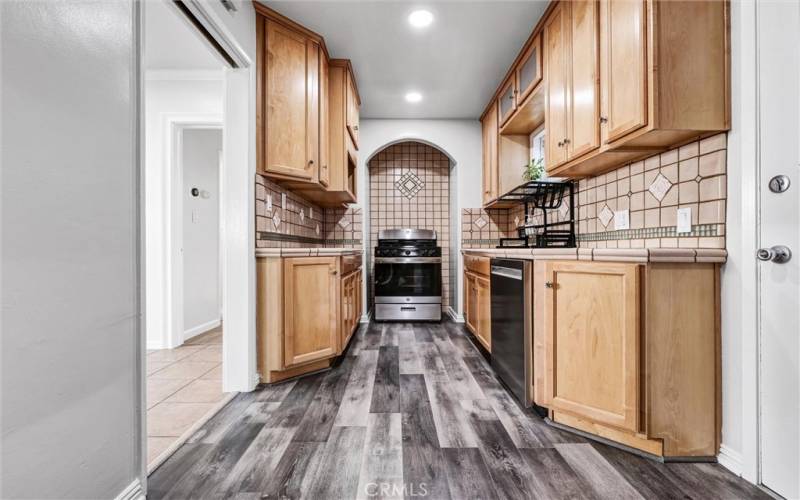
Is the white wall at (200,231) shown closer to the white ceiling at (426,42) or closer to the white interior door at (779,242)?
the white ceiling at (426,42)

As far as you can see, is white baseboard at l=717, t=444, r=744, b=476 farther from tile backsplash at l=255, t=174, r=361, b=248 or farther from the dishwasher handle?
tile backsplash at l=255, t=174, r=361, b=248

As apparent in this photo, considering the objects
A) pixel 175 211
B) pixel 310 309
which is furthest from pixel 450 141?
pixel 175 211

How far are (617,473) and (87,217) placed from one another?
75.1 inches

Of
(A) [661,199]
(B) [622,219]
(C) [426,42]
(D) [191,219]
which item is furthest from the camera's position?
(D) [191,219]

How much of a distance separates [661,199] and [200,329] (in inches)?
152

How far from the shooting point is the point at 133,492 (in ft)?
3.56

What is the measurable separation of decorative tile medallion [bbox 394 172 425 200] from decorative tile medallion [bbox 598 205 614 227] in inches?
105

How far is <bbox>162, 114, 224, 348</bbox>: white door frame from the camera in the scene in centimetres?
291

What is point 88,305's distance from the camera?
93 cm

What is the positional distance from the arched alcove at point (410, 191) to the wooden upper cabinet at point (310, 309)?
7.43ft

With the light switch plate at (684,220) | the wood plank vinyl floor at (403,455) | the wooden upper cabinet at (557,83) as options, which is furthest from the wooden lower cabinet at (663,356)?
the wooden upper cabinet at (557,83)

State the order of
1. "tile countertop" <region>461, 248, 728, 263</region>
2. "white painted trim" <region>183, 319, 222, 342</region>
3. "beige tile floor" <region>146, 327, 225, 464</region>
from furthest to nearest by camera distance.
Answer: "white painted trim" <region>183, 319, 222, 342</region>, "beige tile floor" <region>146, 327, 225, 464</region>, "tile countertop" <region>461, 248, 728, 263</region>

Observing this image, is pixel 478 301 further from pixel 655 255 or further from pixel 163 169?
pixel 163 169

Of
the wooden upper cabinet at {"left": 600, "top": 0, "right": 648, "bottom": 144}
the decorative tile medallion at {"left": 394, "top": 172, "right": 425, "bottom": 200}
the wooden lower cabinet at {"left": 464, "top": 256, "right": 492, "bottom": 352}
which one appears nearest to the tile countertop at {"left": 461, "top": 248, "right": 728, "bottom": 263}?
the wooden upper cabinet at {"left": 600, "top": 0, "right": 648, "bottom": 144}
